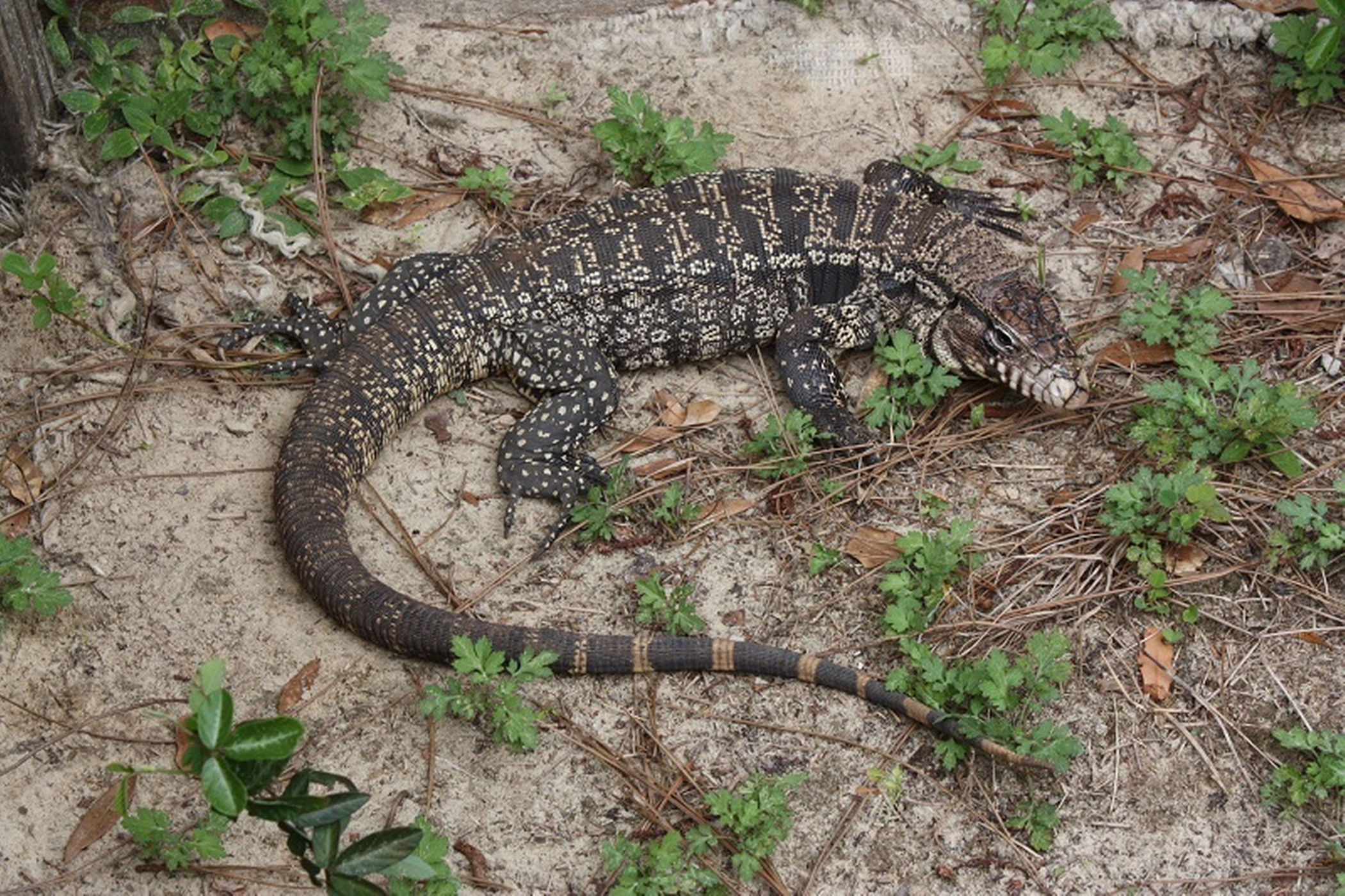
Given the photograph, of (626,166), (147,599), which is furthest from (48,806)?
(626,166)

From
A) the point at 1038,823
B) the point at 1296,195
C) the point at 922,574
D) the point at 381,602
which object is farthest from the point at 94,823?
the point at 1296,195

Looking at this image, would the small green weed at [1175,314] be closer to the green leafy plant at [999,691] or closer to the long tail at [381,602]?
the green leafy plant at [999,691]

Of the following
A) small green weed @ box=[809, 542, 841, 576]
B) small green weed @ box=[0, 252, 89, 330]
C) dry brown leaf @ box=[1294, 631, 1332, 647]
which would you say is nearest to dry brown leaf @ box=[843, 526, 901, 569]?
small green weed @ box=[809, 542, 841, 576]

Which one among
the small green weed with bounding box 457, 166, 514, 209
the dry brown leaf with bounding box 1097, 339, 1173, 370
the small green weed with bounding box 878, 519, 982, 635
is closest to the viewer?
the small green weed with bounding box 878, 519, 982, 635

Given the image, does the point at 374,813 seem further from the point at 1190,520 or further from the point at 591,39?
the point at 591,39

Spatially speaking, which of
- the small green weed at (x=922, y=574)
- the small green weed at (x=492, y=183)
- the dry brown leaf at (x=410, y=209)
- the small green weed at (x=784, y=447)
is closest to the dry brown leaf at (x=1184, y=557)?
the small green weed at (x=922, y=574)

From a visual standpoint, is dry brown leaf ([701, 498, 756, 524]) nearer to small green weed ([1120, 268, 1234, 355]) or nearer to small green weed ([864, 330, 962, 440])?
small green weed ([864, 330, 962, 440])

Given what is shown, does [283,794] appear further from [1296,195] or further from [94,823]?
[1296,195]
